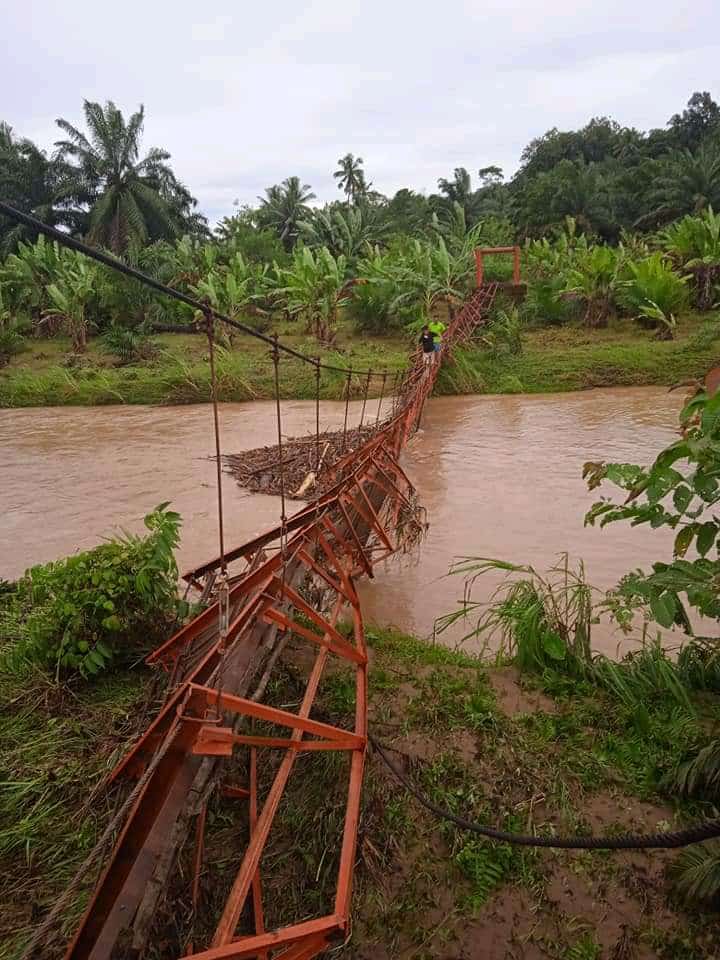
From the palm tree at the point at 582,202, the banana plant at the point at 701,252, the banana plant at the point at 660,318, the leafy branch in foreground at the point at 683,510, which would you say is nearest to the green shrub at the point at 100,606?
the leafy branch in foreground at the point at 683,510

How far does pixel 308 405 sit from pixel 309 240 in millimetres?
9930

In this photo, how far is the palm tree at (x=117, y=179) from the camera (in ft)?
77.4

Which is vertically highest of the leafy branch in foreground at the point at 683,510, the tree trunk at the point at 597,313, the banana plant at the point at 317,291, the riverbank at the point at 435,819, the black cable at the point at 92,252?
the banana plant at the point at 317,291

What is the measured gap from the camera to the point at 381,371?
13594 mm

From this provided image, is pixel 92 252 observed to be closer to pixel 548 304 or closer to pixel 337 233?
pixel 548 304

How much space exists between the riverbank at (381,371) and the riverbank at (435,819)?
9771 millimetres

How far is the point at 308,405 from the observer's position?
12.2 m

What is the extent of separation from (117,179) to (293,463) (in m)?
22.5

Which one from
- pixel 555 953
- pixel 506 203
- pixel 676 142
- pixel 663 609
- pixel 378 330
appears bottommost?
pixel 555 953

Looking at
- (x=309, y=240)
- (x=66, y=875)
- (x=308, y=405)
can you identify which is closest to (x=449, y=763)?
(x=66, y=875)

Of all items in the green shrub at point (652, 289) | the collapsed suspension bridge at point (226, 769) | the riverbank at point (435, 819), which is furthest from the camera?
the green shrub at point (652, 289)

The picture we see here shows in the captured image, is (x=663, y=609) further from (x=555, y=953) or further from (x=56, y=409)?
(x=56, y=409)

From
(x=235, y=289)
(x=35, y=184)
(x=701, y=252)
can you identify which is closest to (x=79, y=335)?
(x=235, y=289)

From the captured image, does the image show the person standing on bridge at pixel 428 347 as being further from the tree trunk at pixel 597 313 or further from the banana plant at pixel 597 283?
the tree trunk at pixel 597 313
